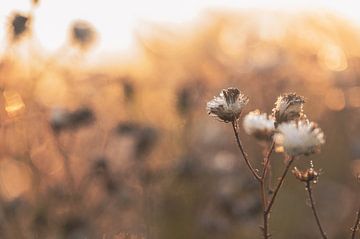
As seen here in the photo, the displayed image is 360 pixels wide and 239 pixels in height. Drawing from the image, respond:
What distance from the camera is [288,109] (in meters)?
2.04

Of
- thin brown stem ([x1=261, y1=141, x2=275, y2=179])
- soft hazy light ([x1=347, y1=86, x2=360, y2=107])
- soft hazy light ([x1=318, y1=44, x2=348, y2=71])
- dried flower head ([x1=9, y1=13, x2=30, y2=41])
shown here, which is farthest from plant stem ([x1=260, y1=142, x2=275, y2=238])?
soft hazy light ([x1=318, y1=44, x2=348, y2=71])

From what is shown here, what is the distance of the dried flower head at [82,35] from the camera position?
394 centimetres

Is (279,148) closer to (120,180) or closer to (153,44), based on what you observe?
(120,180)

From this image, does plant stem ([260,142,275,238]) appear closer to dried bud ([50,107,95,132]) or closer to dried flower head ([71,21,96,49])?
dried bud ([50,107,95,132])

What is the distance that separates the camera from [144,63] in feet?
18.8

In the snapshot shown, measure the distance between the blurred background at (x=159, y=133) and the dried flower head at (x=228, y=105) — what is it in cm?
67

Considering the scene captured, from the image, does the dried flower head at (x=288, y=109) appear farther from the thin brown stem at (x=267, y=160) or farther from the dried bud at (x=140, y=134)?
the dried bud at (x=140, y=134)

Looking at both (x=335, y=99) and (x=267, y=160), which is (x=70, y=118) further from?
(x=335, y=99)

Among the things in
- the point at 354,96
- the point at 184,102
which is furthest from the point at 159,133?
the point at 354,96

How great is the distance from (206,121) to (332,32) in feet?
4.34

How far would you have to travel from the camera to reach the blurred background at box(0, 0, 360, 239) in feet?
11.8

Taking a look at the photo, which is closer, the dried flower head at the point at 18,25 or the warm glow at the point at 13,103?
the dried flower head at the point at 18,25

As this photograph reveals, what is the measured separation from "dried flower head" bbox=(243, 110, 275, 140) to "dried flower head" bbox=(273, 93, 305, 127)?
0.37 feet

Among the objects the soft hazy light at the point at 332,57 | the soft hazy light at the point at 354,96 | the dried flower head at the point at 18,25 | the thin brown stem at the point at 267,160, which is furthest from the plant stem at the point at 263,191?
the soft hazy light at the point at 332,57
